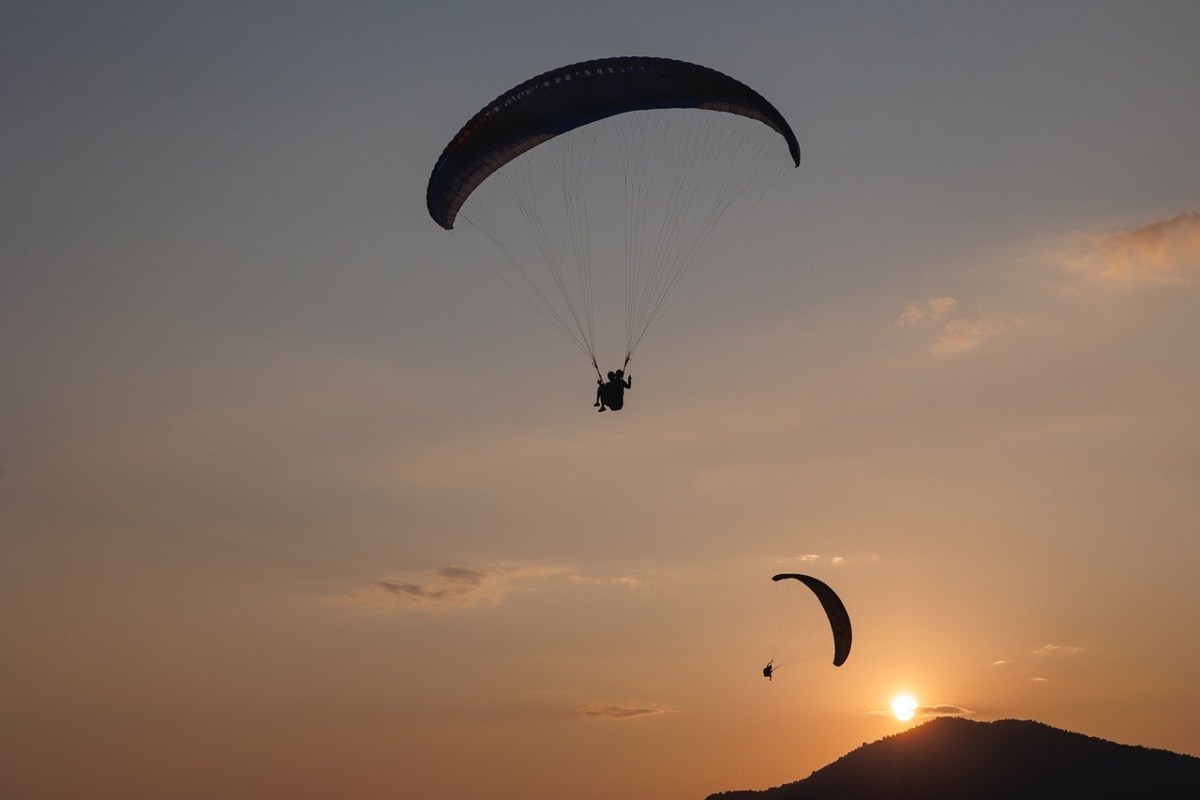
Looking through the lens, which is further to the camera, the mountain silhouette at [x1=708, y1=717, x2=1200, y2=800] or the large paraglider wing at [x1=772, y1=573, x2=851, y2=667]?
the mountain silhouette at [x1=708, y1=717, x2=1200, y2=800]

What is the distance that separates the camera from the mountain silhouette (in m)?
110

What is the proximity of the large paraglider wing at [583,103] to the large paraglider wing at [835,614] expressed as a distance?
95.2ft

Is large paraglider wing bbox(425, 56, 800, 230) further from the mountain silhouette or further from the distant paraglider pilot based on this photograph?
the mountain silhouette

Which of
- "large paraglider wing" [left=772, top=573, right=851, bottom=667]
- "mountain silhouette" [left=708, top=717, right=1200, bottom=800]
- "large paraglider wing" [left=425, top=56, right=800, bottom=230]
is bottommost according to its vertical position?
"mountain silhouette" [left=708, top=717, right=1200, bottom=800]

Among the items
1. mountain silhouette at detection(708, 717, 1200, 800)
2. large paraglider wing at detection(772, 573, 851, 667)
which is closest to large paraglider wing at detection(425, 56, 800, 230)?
large paraglider wing at detection(772, 573, 851, 667)

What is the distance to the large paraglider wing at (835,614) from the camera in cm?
6072

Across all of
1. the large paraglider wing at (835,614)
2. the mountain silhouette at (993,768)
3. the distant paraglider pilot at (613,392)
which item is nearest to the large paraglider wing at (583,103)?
the distant paraglider pilot at (613,392)

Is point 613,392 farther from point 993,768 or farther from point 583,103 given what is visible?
point 993,768

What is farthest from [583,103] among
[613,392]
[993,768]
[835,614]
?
[993,768]

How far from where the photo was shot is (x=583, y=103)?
36625 mm

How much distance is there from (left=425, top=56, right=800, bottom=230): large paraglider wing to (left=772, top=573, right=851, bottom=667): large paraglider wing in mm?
29025

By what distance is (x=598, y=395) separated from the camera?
129 feet

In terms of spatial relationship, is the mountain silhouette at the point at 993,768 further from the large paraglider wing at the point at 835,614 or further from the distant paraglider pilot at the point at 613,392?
the distant paraglider pilot at the point at 613,392

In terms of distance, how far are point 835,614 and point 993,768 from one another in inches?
2536
